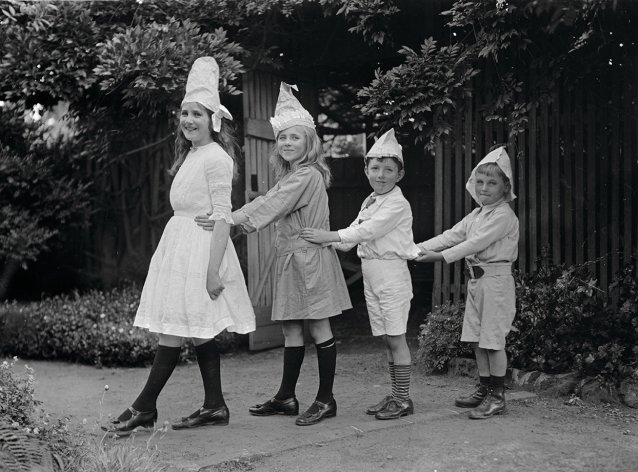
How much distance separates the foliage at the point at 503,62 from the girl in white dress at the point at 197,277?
6.46 feet

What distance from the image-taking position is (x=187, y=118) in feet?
14.1

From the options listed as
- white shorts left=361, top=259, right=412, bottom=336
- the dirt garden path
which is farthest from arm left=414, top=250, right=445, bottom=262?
the dirt garden path

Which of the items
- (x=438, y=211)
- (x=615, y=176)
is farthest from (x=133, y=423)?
(x=615, y=176)

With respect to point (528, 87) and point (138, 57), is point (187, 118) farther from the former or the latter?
point (528, 87)

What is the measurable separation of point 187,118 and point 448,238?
1805 millimetres

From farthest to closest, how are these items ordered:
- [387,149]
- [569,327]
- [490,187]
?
[569,327], [490,187], [387,149]

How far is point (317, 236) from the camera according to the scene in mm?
4355

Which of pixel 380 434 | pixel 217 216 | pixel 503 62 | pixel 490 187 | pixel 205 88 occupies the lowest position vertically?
pixel 380 434

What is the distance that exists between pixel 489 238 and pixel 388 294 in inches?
27.2

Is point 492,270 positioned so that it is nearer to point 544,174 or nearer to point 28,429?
point 544,174

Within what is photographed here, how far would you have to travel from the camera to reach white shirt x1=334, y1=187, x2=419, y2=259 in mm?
4469

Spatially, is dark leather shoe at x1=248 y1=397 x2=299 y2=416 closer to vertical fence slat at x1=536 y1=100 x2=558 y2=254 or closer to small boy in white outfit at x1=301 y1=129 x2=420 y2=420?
small boy in white outfit at x1=301 y1=129 x2=420 y2=420

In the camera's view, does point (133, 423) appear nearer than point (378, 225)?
Yes

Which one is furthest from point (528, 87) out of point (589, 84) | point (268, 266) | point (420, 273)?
point (420, 273)
